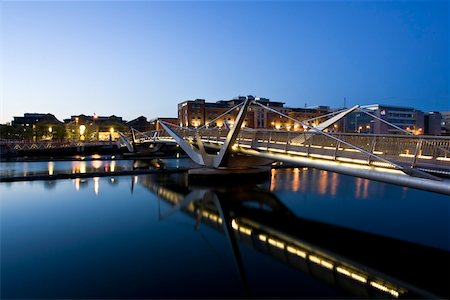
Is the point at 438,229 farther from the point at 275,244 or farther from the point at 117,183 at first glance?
the point at 117,183

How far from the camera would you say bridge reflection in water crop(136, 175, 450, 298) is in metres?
8.47

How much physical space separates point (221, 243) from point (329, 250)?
4015 millimetres

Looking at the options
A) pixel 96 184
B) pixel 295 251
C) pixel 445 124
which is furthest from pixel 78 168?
pixel 445 124

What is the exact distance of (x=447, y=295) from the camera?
7840 millimetres

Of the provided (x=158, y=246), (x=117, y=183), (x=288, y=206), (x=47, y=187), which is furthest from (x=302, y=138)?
Answer: (x=47, y=187)

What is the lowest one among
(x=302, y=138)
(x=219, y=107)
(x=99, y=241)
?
(x=99, y=241)

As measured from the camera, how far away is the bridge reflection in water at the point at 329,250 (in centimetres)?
847

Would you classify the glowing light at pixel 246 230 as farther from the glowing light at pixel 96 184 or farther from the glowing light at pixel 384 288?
the glowing light at pixel 96 184

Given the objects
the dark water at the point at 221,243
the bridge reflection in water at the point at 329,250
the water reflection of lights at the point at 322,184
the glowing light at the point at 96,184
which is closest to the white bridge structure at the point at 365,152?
the bridge reflection in water at the point at 329,250

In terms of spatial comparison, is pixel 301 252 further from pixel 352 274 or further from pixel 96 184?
pixel 96 184

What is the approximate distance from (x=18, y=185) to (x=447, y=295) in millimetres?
25726

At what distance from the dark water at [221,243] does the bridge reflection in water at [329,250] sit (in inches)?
1.6

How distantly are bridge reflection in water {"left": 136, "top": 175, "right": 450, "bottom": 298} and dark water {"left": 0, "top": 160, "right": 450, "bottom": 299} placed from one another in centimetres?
4

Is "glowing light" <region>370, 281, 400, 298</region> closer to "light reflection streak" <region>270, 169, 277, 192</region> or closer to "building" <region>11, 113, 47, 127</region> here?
"light reflection streak" <region>270, 169, 277, 192</region>
